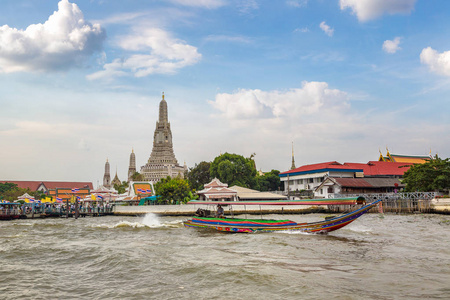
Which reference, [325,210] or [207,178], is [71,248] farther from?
[207,178]

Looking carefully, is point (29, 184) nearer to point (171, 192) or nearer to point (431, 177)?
point (171, 192)

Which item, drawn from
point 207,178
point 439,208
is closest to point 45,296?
point 439,208

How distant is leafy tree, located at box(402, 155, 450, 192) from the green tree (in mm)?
25217

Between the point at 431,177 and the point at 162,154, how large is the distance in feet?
269

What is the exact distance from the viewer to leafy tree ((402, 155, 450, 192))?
35.3 metres

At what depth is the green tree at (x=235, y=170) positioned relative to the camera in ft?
188

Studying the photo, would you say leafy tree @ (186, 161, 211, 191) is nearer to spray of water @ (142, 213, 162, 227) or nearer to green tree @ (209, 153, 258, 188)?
green tree @ (209, 153, 258, 188)

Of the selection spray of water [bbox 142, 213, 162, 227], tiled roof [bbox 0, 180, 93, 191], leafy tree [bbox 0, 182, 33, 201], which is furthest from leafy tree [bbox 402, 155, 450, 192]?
tiled roof [bbox 0, 180, 93, 191]

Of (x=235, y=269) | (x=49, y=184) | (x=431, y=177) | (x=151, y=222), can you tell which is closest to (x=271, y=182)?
(x=431, y=177)

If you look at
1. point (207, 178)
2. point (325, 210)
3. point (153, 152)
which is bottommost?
point (325, 210)

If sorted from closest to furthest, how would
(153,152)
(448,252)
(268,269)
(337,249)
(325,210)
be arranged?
(268,269)
(448,252)
(337,249)
(325,210)
(153,152)

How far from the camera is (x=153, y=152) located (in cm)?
11081

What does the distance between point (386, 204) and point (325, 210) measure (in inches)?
247

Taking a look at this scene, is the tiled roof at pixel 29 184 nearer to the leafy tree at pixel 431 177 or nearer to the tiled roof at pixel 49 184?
the tiled roof at pixel 49 184
